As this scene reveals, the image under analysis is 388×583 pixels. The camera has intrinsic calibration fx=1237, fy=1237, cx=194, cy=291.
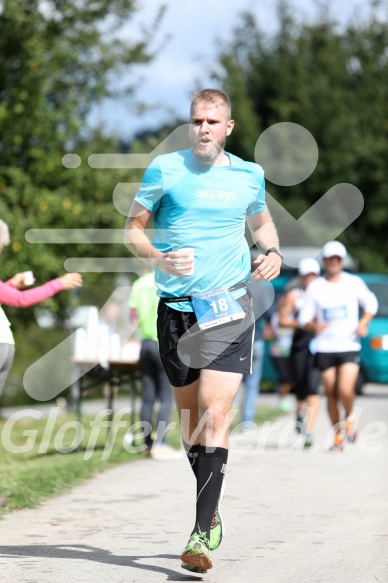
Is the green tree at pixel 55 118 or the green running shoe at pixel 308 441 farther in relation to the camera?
the green tree at pixel 55 118

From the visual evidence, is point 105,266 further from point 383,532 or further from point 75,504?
point 383,532

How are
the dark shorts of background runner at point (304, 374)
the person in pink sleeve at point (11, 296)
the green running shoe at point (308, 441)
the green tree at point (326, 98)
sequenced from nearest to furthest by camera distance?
the person in pink sleeve at point (11, 296) < the green running shoe at point (308, 441) < the dark shorts of background runner at point (304, 374) < the green tree at point (326, 98)

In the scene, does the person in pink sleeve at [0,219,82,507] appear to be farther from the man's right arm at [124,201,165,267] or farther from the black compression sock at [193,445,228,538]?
the black compression sock at [193,445,228,538]

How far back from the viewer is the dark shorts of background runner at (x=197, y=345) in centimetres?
577

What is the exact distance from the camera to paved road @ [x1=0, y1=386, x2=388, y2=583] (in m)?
5.52

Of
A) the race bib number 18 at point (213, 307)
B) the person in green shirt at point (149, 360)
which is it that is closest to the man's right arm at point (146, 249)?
the race bib number 18 at point (213, 307)

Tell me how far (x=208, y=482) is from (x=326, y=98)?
31.6 m

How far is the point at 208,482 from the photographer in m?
5.61

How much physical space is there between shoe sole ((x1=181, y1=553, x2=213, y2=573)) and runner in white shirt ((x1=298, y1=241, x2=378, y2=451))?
20.8ft

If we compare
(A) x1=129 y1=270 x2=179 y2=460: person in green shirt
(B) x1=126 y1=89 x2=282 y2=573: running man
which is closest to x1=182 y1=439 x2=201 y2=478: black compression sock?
(B) x1=126 y1=89 x2=282 y2=573: running man

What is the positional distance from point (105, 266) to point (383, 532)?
1238cm

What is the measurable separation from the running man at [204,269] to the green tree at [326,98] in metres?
30.3

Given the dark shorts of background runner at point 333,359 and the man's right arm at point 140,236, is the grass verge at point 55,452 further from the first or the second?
the man's right arm at point 140,236

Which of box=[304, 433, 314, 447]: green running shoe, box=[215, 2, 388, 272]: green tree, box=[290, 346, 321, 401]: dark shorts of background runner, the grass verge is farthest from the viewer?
box=[215, 2, 388, 272]: green tree
